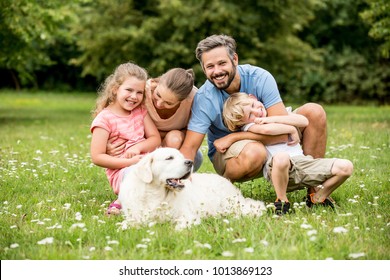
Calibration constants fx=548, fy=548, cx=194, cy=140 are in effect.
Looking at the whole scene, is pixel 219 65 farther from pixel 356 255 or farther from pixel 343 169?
pixel 356 255

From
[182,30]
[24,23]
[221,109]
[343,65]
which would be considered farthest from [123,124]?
[343,65]

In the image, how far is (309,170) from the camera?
532cm

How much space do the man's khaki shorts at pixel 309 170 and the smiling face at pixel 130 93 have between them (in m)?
1.50

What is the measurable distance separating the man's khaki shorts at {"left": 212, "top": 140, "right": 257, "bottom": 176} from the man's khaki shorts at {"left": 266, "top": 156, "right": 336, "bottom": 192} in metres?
0.34

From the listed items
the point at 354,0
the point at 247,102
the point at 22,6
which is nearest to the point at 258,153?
the point at 247,102

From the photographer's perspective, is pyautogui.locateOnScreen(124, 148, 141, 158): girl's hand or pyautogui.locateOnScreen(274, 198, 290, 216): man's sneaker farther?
pyautogui.locateOnScreen(124, 148, 141, 158): girl's hand

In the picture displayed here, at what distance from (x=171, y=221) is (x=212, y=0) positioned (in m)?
15.8

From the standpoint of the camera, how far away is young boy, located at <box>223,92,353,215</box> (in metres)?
5.25

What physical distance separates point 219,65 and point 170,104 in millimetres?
624

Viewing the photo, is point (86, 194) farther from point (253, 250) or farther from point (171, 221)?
point (253, 250)

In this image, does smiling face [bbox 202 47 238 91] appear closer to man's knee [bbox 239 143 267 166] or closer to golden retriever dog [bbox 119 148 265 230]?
man's knee [bbox 239 143 267 166]

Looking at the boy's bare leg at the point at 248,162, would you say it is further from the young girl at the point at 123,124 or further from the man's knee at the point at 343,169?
the young girl at the point at 123,124

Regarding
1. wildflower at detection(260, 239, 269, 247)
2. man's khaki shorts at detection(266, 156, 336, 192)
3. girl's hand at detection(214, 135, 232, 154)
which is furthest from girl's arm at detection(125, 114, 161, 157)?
wildflower at detection(260, 239, 269, 247)
